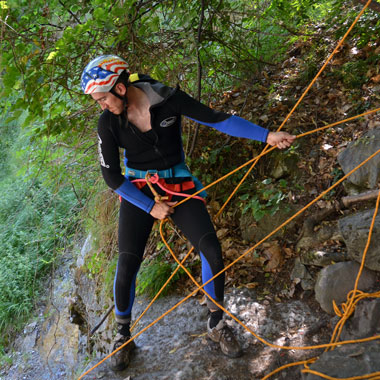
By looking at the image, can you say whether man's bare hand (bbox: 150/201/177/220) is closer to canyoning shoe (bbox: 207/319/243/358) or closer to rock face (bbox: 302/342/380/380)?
canyoning shoe (bbox: 207/319/243/358)

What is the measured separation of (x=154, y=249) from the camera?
176 inches

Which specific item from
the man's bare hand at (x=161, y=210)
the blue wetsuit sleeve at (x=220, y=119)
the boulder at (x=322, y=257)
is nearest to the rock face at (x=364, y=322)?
the boulder at (x=322, y=257)

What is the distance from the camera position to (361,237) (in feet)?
8.81

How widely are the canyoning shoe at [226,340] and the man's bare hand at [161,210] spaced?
2.94ft

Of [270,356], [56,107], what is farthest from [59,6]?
[270,356]

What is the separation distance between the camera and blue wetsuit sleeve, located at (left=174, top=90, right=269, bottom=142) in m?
2.47

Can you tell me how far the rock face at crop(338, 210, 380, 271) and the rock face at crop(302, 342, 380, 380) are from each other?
82cm

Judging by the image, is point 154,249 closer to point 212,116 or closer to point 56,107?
point 56,107

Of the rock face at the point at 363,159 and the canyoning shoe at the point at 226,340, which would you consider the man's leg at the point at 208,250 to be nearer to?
the canyoning shoe at the point at 226,340

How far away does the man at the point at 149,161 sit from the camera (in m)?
2.46

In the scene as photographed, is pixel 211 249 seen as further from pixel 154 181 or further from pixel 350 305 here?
pixel 350 305

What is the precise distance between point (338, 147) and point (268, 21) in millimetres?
2472

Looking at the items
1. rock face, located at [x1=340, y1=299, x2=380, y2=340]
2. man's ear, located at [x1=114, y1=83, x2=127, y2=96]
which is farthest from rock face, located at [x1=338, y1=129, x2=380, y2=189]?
man's ear, located at [x1=114, y1=83, x2=127, y2=96]

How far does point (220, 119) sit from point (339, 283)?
1.50m
